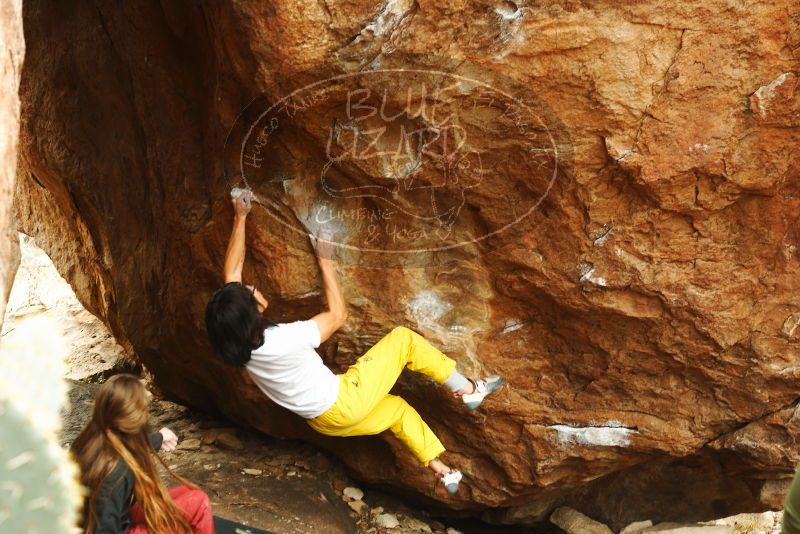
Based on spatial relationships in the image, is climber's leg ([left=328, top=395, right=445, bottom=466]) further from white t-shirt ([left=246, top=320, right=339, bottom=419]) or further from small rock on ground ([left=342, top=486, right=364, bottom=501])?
small rock on ground ([left=342, top=486, right=364, bottom=501])

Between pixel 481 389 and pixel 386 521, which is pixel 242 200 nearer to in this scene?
pixel 481 389

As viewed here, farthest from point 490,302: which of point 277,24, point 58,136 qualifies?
point 58,136

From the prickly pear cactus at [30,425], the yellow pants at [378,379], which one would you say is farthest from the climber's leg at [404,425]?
the prickly pear cactus at [30,425]

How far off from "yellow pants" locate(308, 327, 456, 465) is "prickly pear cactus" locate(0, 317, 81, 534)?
2.23m

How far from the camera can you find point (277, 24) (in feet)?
9.68

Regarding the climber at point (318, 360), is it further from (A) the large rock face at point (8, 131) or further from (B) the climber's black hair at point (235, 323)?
(A) the large rock face at point (8, 131)

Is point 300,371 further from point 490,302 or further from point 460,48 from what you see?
point 460,48

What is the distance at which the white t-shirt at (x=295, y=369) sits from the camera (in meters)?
3.34

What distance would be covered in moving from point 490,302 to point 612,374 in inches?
27.1

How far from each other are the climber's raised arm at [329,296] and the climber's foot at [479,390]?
0.69 m

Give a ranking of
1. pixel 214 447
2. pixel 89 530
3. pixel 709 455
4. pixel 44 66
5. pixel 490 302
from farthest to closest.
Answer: pixel 214 447 < pixel 44 66 < pixel 709 455 < pixel 490 302 < pixel 89 530

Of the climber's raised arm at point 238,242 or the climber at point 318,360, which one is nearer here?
the climber at point 318,360

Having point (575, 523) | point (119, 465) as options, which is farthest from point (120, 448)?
point (575, 523)

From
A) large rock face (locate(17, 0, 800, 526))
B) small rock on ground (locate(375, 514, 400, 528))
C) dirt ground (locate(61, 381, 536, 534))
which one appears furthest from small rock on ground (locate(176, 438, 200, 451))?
small rock on ground (locate(375, 514, 400, 528))
